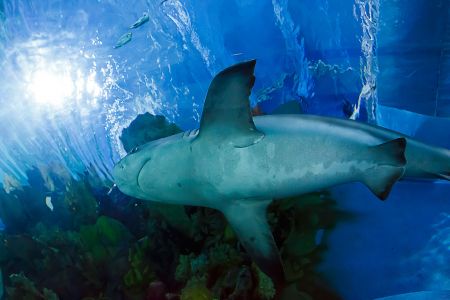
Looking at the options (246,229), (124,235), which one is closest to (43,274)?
(124,235)

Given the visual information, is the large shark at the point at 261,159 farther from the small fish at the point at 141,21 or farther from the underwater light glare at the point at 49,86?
the small fish at the point at 141,21

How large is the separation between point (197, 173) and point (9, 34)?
7303 mm

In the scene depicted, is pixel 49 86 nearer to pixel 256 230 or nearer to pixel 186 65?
pixel 186 65

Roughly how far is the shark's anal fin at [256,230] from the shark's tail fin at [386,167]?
0.88m

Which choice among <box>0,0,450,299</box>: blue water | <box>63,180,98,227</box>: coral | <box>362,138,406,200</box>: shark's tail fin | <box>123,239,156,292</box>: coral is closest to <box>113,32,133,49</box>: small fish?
<box>0,0,450,299</box>: blue water

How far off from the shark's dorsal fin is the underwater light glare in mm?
6940

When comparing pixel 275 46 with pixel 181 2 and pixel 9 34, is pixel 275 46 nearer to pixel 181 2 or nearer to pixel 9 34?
pixel 181 2

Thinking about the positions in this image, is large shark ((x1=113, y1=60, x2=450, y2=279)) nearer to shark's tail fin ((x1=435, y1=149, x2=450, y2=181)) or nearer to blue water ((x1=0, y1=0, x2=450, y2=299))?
shark's tail fin ((x1=435, y1=149, x2=450, y2=181))

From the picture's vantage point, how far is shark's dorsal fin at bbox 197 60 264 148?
224 cm

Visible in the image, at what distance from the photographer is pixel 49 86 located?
26.7 ft

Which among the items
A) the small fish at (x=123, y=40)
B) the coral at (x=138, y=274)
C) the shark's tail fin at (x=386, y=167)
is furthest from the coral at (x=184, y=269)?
the small fish at (x=123, y=40)

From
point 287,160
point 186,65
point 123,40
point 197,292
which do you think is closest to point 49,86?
point 123,40

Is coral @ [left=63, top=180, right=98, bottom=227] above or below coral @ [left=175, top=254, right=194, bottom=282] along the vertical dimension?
above

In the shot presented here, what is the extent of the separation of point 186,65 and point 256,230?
8759mm
